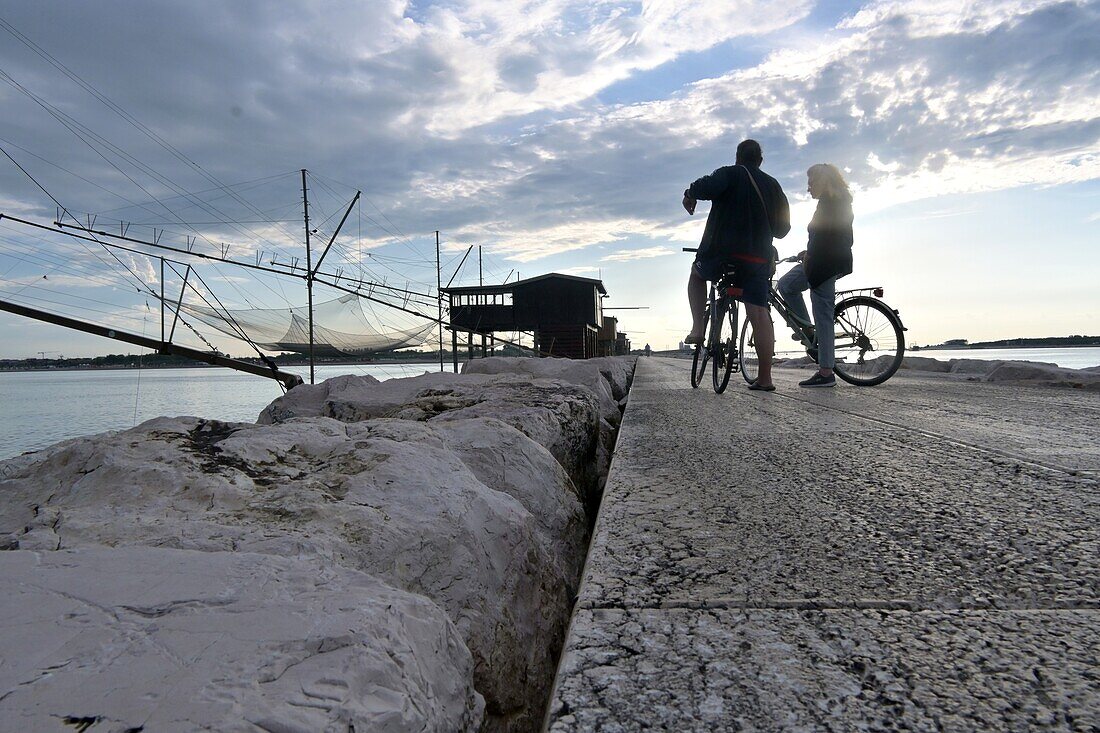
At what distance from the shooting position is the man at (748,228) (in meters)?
4.41

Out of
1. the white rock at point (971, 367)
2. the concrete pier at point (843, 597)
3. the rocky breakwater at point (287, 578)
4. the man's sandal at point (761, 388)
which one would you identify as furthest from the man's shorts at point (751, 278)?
the white rock at point (971, 367)

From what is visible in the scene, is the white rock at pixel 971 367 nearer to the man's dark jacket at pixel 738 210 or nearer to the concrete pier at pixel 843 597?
the man's dark jacket at pixel 738 210

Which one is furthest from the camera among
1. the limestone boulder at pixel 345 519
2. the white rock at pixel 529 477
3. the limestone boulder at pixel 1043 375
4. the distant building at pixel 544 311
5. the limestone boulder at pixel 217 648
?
the distant building at pixel 544 311

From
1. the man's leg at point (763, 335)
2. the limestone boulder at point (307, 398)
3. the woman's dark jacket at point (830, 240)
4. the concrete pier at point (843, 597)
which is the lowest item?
the concrete pier at point (843, 597)

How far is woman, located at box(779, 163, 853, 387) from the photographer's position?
4.88 m

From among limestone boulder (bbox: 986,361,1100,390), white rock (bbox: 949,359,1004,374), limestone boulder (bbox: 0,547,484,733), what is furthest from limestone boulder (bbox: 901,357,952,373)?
limestone boulder (bbox: 0,547,484,733)

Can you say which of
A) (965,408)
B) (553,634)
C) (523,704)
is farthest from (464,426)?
(965,408)

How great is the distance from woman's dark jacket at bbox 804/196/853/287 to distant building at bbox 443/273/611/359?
86.4 feet

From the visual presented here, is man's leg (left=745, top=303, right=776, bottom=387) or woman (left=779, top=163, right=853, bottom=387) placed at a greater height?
woman (left=779, top=163, right=853, bottom=387)

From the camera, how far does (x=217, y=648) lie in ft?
2.11

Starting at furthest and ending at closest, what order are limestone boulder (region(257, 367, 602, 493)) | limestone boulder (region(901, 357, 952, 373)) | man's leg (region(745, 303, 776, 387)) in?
1. limestone boulder (region(901, 357, 952, 373))
2. man's leg (region(745, 303, 776, 387))
3. limestone boulder (region(257, 367, 602, 493))

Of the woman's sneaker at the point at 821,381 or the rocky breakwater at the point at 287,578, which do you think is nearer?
the rocky breakwater at the point at 287,578

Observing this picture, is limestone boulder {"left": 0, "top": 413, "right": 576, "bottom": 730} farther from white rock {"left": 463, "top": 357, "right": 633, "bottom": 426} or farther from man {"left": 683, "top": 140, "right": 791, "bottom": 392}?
man {"left": 683, "top": 140, "right": 791, "bottom": 392}

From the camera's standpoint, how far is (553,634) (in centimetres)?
123
